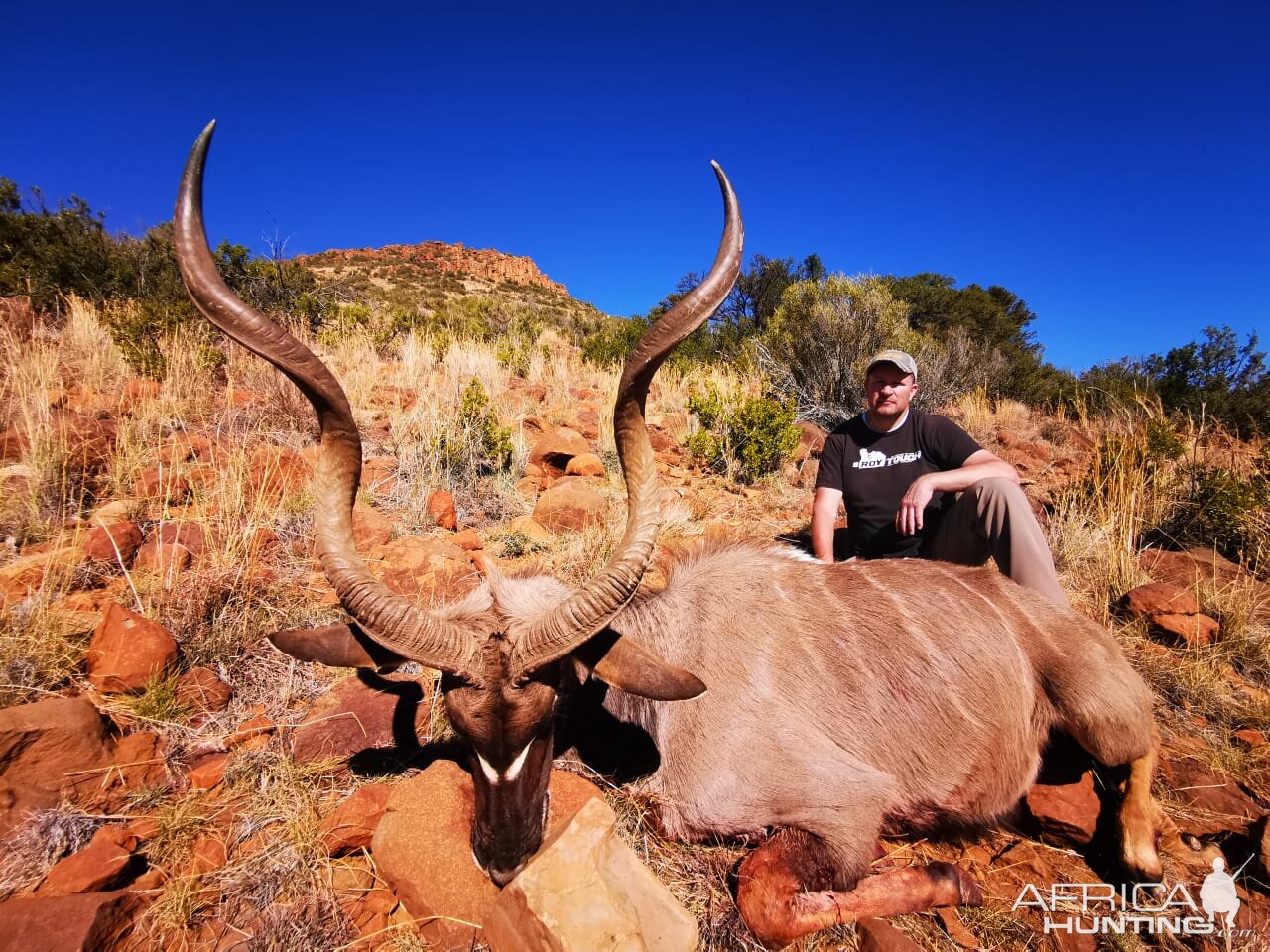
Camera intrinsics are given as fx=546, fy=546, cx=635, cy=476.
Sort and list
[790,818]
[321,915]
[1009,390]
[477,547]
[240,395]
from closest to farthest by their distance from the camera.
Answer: [321,915] → [790,818] → [477,547] → [240,395] → [1009,390]

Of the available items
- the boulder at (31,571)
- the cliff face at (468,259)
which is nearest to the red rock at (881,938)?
the boulder at (31,571)

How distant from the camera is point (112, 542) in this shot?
364 cm

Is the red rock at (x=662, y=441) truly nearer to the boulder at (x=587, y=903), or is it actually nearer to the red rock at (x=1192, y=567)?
the red rock at (x=1192, y=567)

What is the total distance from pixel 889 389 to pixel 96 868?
5.01 metres

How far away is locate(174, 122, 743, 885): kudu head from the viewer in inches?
81.3

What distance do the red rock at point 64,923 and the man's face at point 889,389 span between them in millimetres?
4813

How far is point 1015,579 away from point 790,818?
231 centimetres

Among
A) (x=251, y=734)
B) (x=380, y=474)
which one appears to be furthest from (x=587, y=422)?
(x=251, y=734)

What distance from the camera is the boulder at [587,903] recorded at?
1.84 meters

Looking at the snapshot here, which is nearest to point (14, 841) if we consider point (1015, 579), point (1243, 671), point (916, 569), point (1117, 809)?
point (916, 569)

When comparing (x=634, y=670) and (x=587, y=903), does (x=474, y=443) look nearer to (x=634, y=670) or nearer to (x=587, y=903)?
(x=634, y=670)

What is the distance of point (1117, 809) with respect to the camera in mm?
2697

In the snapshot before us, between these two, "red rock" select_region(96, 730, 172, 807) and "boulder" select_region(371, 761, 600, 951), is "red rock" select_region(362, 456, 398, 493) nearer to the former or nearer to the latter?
"red rock" select_region(96, 730, 172, 807)

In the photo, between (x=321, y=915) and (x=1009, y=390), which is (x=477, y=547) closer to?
(x=321, y=915)
